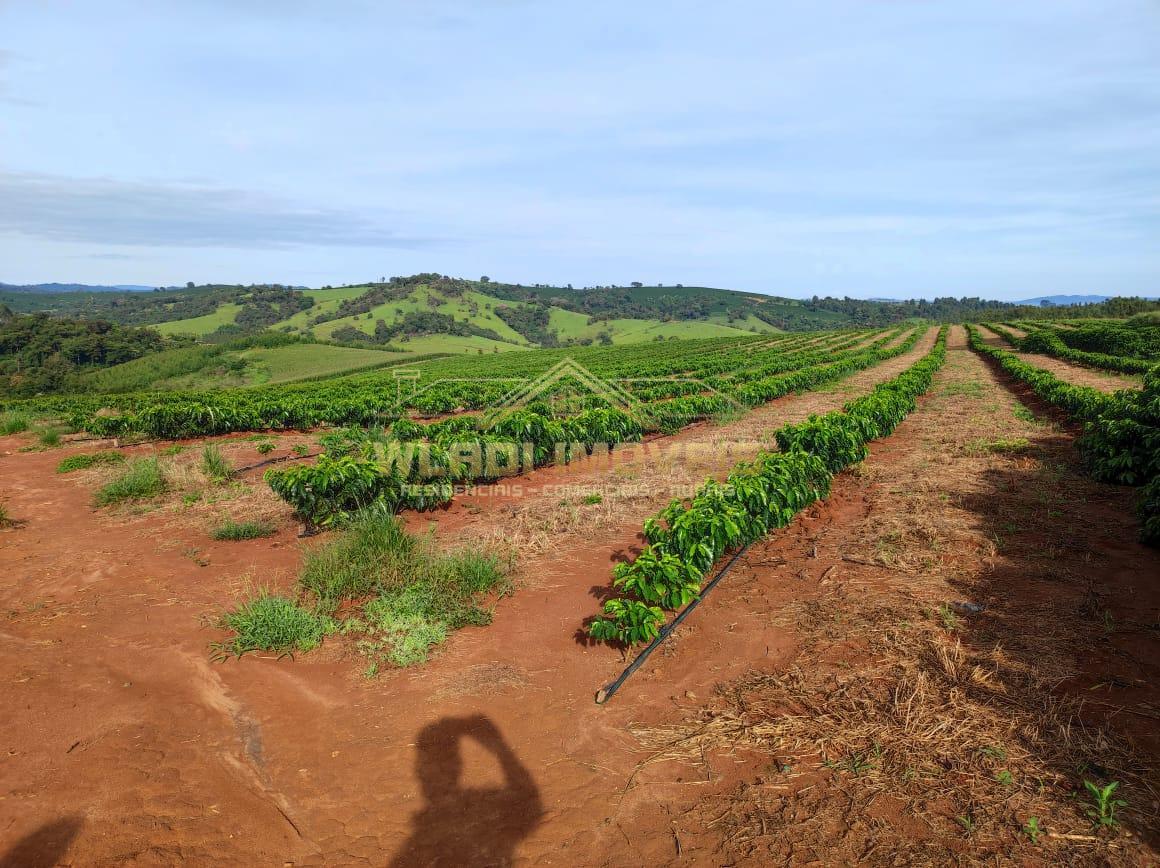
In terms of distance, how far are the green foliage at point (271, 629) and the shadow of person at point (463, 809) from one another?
2125 mm

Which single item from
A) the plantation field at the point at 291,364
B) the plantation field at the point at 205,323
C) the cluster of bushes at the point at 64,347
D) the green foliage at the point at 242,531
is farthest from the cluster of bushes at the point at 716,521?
the plantation field at the point at 205,323

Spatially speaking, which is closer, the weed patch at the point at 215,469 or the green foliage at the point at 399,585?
Answer: the green foliage at the point at 399,585

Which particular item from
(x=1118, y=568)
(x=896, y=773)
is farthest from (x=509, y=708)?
(x=1118, y=568)

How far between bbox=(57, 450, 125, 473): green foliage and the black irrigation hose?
15691 millimetres

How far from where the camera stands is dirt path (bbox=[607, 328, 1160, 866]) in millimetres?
3449

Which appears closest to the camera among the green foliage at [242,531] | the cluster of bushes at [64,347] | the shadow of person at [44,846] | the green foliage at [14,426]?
the shadow of person at [44,846]

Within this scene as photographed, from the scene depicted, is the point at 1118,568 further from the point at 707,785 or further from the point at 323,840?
the point at 323,840

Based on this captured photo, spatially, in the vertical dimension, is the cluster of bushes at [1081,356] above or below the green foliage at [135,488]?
above

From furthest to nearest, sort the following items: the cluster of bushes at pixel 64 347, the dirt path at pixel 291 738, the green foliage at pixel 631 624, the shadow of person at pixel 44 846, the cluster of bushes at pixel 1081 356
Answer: the cluster of bushes at pixel 64 347, the cluster of bushes at pixel 1081 356, the green foliage at pixel 631 624, the dirt path at pixel 291 738, the shadow of person at pixel 44 846

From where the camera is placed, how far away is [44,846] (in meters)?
3.40

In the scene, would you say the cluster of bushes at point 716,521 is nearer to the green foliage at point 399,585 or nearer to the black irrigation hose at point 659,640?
the black irrigation hose at point 659,640

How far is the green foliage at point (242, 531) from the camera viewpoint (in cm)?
895

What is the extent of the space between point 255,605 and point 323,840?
3169 millimetres

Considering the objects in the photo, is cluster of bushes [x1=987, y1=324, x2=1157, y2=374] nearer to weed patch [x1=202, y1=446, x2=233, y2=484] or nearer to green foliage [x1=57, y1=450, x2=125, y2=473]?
weed patch [x1=202, y1=446, x2=233, y2=484]
